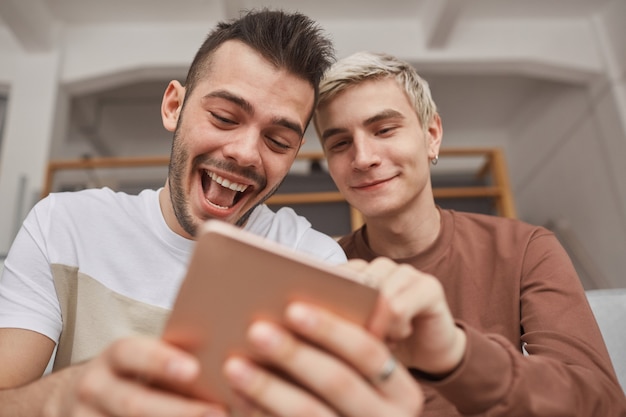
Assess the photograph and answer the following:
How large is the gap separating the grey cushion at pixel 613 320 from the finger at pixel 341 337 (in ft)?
2.77

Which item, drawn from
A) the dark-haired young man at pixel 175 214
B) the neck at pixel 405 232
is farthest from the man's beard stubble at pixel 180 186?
the neck at pixel 405 232

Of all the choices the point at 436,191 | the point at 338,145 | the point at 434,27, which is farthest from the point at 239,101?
the point at 434,27

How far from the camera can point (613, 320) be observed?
3.39 feet

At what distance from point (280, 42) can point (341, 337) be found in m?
0.73

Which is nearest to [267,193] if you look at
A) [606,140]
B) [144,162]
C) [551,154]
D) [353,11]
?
[144,162]

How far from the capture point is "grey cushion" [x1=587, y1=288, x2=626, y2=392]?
0.98m

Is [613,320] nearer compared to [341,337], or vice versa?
[341,337]

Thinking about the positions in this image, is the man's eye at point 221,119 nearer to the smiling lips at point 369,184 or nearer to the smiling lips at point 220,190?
the smiling lips at point 220,190

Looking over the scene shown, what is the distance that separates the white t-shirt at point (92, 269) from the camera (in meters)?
0.79

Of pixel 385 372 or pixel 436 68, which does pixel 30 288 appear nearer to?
pixel 385 372

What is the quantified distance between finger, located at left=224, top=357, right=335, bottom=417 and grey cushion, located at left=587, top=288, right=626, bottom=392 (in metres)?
0.88

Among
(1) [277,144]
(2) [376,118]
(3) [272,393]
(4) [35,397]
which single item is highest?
(2) [376,118]

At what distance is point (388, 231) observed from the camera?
3.68 ft

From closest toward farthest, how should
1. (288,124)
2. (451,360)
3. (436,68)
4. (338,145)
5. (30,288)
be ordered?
(451,360)
(30,288)
(288,124)
(338,145)
(436,68)
